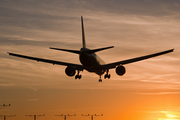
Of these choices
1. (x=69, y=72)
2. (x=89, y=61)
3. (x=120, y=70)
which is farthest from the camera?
(x=69, y=72)

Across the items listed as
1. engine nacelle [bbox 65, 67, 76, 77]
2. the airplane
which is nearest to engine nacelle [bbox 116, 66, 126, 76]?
the airplane

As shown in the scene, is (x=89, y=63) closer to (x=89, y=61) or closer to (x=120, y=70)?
(x=89, y=61)

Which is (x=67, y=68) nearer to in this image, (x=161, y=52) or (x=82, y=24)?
(x=82, y=24)

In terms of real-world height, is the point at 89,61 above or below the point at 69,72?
above

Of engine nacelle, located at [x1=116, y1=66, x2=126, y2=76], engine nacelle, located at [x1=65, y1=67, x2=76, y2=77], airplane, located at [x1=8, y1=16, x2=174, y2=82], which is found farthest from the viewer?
engine nacelle, located at [x1=65, y1=67, x2=76, y2=77]

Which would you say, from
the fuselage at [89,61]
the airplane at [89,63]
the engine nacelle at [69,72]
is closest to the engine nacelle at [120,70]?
the airplane at [89,63]

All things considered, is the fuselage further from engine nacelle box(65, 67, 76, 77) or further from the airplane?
engine nacelle box(65, 67, 76, 77)

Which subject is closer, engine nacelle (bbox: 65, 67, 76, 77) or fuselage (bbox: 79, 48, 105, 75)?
fuselage (bbox: 79, 48, 105, 75)

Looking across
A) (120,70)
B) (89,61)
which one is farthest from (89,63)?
(120,70)

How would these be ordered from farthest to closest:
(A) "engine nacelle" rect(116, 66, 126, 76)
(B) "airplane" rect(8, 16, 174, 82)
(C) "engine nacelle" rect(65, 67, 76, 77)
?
(C) "engine nacelle" rect(65, 67, 76, 77) < (A) "engine nacelle" rect(116, 66, 126, 76) < (B) "airplane" rect(8, 16, 174, 82)

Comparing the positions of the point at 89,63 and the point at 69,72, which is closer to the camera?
the point at 89,63

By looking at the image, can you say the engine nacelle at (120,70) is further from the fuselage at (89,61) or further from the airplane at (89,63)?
the fuselage at (89,61)

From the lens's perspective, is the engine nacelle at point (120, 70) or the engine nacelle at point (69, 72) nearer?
the engine nacelle at point (120, 70)

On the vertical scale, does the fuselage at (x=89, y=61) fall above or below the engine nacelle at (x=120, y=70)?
above
